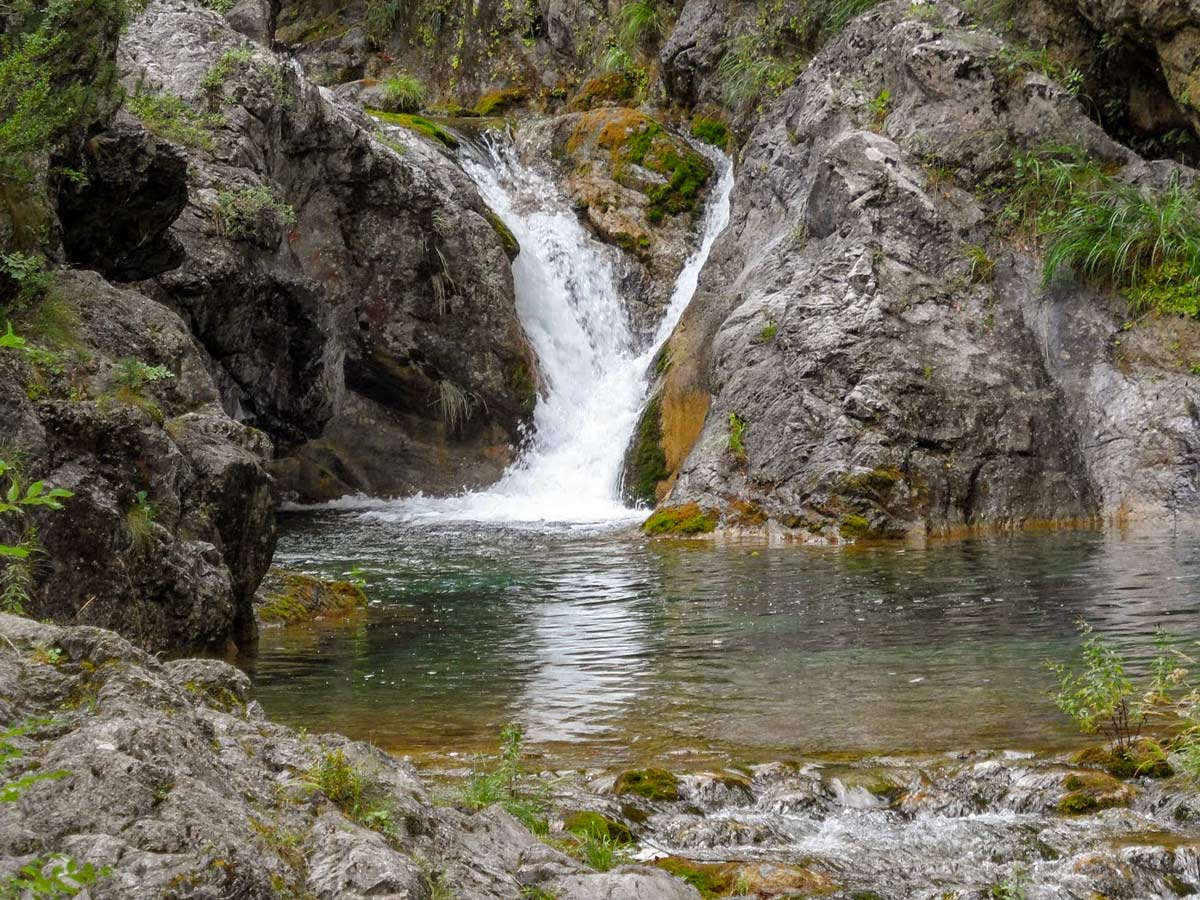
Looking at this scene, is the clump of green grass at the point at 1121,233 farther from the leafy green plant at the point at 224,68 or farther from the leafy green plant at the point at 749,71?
the leafy green plant at the point at 224,68

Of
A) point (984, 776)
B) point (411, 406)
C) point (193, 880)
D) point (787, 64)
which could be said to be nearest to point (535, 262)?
point (411, 406)

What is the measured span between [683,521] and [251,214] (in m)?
6.37

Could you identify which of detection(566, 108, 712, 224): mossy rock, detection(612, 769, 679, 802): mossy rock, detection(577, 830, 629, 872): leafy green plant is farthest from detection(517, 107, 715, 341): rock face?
detection(577, 830, 629, 872): leafy green plant

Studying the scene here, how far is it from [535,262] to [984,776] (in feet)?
60.5

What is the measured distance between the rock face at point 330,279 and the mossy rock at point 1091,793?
35.7 ft

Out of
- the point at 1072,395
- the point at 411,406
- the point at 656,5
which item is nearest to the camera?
the point at 1072,395

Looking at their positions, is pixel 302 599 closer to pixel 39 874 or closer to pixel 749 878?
pixel 749 878

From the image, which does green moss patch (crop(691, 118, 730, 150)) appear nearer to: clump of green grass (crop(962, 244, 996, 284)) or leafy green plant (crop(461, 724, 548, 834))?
clump of green grass (crop(962, 244, 996, 284))

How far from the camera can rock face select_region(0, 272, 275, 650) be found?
6.71 m

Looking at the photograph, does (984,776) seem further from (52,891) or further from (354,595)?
(354,595)

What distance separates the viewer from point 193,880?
2531 mm

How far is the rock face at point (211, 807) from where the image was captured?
8.47ft

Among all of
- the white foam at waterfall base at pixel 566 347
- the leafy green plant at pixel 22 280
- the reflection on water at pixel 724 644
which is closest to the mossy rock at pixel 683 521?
the reflection on water at pixel 724 644

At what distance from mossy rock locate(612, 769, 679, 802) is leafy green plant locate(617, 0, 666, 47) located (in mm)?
23822
